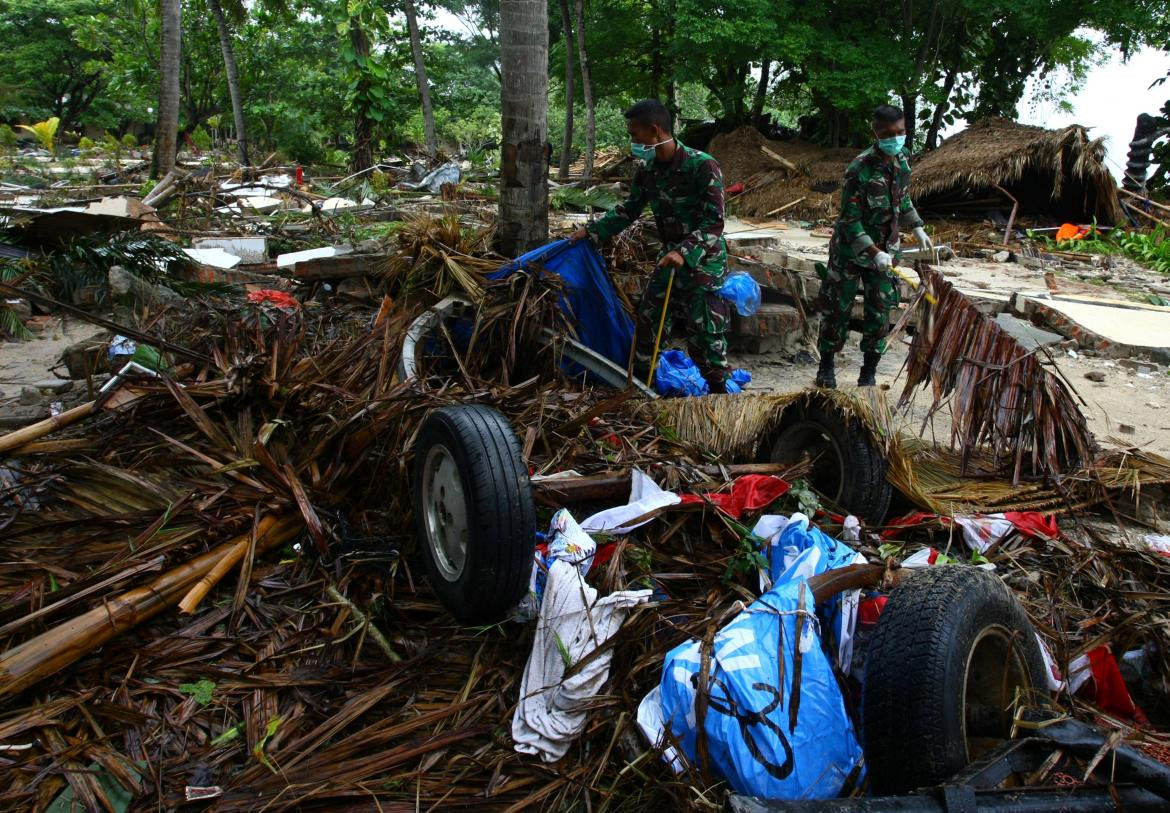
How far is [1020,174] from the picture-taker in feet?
44.8

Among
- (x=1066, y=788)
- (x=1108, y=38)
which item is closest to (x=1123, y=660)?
(x=1066, y=788)

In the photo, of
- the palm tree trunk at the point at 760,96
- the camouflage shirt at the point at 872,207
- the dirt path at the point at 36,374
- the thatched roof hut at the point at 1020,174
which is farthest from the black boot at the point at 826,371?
the palm tree trunk at the point at 760,96

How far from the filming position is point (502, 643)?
2.74 m

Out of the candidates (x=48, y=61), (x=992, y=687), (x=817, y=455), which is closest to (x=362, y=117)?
(x=817, y=455)

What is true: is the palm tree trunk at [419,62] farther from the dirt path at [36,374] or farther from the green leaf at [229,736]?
the green leaf at [229,736]

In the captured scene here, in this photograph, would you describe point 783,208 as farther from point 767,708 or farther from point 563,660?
point 767,708

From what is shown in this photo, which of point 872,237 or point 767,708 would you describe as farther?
point 872,237

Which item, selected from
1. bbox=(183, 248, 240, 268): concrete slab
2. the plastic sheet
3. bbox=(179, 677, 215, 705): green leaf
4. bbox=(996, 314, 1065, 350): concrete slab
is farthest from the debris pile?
bbox=(179, 677, 215, 705): green leaf

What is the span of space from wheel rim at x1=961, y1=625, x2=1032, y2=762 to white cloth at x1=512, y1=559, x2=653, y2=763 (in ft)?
3.33

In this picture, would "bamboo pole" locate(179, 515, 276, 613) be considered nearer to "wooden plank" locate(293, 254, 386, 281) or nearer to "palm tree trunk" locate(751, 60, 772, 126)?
"wooden plank" locate(293, 254, 386, 281)

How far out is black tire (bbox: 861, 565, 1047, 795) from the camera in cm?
187

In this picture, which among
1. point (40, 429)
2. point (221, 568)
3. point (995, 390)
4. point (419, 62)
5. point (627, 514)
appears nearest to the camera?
point (221, 568)

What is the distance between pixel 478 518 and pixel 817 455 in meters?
1.97

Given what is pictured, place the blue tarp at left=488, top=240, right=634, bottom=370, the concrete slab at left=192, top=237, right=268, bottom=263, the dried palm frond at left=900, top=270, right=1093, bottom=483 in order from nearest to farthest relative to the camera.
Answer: the dried palm frond at left=900, top=270, right=1093, bottom=483 → the blue tarp at left=488, top=240, right=634, bottom=370 → the concrete slab at left=192, top=237, right=268, bottom=263
